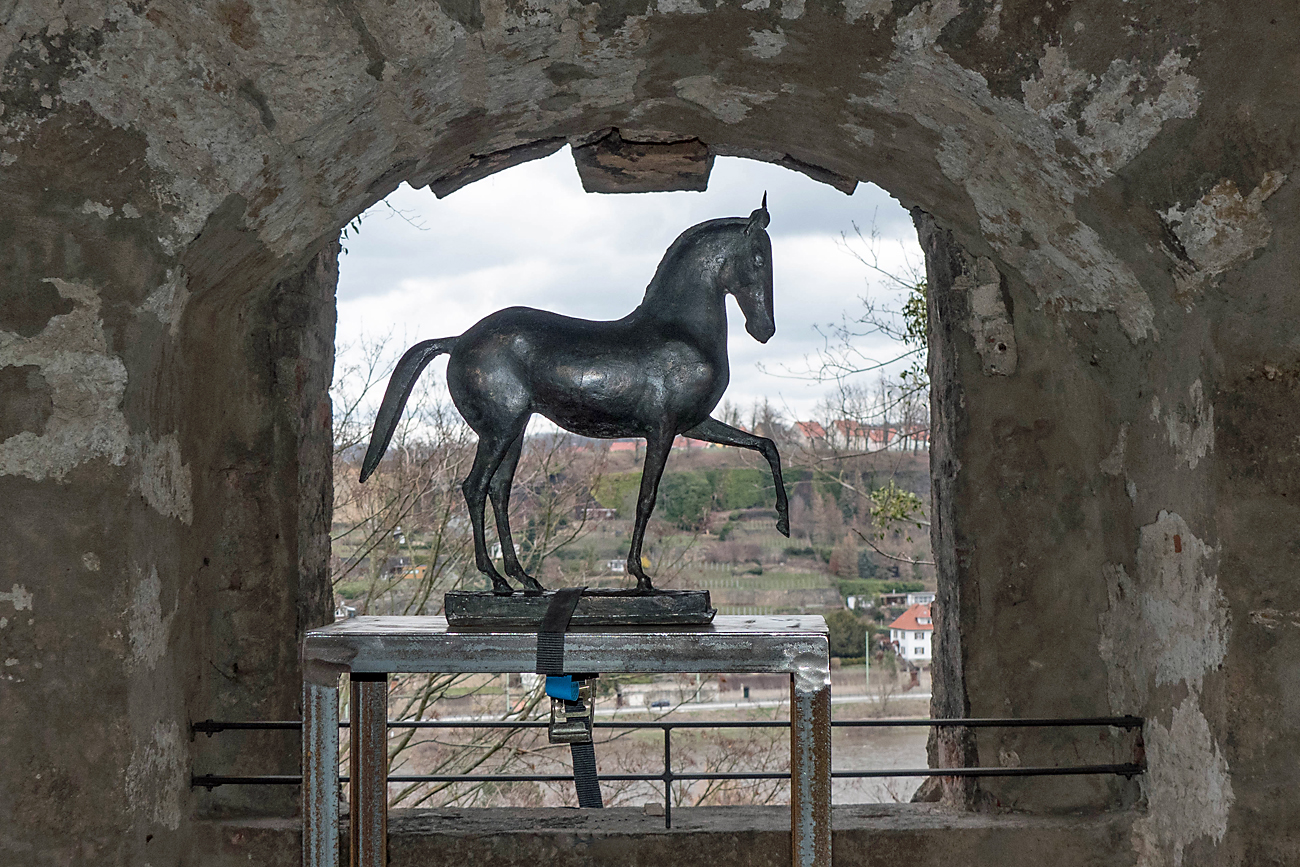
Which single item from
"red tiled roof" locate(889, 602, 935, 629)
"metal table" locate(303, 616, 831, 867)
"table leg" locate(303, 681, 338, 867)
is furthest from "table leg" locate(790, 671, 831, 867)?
"red tiled roof" locate(889, 602, 935, 629)

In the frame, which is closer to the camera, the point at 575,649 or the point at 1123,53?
the point at 575,649

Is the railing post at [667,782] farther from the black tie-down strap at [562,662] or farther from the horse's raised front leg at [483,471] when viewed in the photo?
the horse's raised front leg at [483,471]

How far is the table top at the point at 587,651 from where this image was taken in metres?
1.68

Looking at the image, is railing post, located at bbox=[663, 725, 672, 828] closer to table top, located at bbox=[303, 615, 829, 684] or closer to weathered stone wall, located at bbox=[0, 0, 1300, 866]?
table top, located at bbox=[303, 615, 829, 684]

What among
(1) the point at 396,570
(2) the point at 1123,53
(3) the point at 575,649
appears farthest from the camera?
(1) the point at 396,570

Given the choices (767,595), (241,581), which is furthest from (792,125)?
(767,595)

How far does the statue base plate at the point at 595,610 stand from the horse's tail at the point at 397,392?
15.1 inches

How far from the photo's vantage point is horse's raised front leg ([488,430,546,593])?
6.58ft

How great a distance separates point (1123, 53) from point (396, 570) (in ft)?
16.0

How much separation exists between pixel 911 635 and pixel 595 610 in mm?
4597

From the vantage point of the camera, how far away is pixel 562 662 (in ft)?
5.55

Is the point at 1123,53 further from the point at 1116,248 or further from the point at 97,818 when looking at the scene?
the point at 97,818

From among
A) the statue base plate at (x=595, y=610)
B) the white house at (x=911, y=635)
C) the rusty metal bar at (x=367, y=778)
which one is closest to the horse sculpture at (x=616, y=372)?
the statue base plate at (x=595, y=610)

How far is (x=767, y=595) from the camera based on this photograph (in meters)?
5.48
